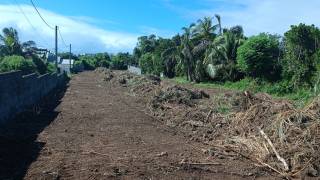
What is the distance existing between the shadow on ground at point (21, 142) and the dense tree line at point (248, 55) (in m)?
16.8

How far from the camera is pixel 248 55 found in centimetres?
4119

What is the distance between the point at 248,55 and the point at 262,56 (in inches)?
46.5

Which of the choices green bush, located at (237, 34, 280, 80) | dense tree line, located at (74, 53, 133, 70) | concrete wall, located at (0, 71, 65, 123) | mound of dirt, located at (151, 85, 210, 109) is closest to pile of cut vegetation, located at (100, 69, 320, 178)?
mound of dirt, located at (151, 85, 210, 109)

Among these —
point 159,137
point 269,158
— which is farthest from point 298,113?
point 159,137

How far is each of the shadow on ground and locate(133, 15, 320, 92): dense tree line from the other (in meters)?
16.8

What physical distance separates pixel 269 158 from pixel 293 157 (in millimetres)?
560

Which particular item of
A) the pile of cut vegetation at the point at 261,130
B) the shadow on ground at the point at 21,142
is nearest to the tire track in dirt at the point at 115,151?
the shadow on ground at the point at 21,142

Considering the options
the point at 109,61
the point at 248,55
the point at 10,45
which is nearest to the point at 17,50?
the point at 10,45

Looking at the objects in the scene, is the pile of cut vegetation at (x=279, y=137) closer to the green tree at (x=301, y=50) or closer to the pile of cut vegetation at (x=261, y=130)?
the pile of cut vegetation at (x=261, y=130)

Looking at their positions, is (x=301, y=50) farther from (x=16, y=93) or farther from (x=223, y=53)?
(x=16, y=93)

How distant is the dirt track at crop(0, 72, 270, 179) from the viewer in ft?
33.0

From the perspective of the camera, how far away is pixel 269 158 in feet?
38.5

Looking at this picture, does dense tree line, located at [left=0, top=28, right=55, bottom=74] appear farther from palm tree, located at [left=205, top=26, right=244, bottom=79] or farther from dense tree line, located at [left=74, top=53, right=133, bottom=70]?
dense tree line, located at [left=74, top=53, right=133, bottom=70]

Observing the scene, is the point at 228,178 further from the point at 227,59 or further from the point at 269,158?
the point at 227,59
